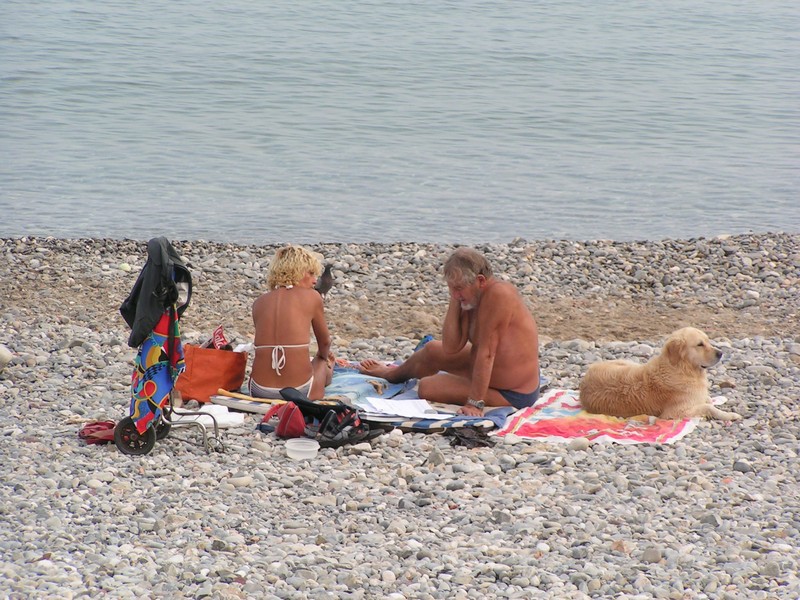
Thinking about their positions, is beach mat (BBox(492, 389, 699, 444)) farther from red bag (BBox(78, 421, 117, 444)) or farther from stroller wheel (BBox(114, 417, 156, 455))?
red bag (BBox(78, 421, 117, 444))

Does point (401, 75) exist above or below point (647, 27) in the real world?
below

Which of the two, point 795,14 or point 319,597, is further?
point 795,14

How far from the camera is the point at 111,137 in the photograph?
20844 mm

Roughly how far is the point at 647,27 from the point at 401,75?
510 inches

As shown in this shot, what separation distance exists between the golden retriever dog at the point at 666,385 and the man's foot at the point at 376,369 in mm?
1534

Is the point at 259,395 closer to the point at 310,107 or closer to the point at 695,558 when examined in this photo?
the point at 695,558

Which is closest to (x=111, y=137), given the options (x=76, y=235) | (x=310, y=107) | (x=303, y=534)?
(x=310, y=107)

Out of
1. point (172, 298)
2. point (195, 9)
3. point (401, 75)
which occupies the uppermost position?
point (195, 9)

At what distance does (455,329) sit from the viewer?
7109 millimetres

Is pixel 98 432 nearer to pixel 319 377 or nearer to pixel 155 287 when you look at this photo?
pixel 155 287

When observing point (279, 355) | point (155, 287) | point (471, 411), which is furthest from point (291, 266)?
point (471, 411)

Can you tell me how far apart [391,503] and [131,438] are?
1617mm

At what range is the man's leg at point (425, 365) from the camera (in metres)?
7.32

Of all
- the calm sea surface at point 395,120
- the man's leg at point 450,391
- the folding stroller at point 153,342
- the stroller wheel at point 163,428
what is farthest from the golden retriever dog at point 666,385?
the calm sea surface at point 395,120
